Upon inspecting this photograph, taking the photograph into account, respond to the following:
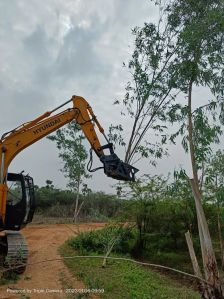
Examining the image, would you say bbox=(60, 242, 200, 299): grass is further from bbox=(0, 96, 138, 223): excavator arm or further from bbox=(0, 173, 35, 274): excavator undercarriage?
bbox=(0, 96, 138, 223): excavator arm

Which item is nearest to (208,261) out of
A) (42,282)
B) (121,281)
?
(121,281)

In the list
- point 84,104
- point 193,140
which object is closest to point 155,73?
point 84,104

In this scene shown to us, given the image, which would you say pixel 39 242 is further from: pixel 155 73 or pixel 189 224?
pixel 155 73

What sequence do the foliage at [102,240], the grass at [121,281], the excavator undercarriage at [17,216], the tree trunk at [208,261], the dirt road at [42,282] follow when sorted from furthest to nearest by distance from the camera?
the foliage at [102,240]
the excavator undercarriage at [17,216]
the grass at [121,281]
the dirt road at [42,282]
the tree trunk at [208,261]

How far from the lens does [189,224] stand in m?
16.4

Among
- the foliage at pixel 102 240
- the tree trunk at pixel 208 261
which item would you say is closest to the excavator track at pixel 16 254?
the foliage at pixel 102 240

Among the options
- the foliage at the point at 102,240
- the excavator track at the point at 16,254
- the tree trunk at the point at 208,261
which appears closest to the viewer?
the tree trunk at the point at 208,261

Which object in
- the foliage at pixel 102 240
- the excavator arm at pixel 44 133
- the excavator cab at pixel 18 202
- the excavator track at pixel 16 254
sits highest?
the excavator arm at pixel 44 133

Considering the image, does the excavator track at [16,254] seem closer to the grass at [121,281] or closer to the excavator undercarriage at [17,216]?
the excavator undercarriage at [17,216]

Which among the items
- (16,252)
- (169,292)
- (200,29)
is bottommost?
(169,292)

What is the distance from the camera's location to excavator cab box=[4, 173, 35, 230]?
36.6 ft

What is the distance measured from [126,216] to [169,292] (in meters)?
6.21

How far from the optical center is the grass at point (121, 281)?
9.43 metres

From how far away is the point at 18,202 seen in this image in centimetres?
1126
